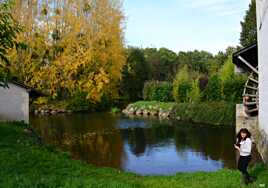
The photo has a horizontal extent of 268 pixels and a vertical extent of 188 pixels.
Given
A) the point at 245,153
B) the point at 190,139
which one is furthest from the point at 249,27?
the point at 245,153

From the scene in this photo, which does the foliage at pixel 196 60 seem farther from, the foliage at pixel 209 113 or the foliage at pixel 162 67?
the foliage at pixel 209 113

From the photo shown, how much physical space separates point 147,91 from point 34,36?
1271cm

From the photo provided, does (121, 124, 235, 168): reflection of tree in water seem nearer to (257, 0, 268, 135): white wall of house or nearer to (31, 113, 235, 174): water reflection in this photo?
(31, 113, 235, 174): water reflection

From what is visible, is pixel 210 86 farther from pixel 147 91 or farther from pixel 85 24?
pixel 85 24

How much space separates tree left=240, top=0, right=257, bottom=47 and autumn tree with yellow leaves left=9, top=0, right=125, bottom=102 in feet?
47.2

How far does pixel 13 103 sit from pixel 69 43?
1767 cm

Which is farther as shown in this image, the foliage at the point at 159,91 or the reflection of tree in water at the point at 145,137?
the foliage at the point at 159,91

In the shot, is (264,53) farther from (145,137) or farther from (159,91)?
(159,91)

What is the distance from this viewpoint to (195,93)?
36.8 m

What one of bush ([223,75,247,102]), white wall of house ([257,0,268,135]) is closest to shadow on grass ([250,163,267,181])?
white wall of house ([257,0,268,135])

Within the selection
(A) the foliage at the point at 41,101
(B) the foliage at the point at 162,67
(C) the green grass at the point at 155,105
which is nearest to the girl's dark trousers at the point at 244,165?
(C) the green grass at the point at 155,105

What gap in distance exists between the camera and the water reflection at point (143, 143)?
16.6m

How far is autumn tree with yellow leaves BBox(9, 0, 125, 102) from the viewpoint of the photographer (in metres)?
38.2

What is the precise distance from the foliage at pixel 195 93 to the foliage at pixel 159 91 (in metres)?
3.87
